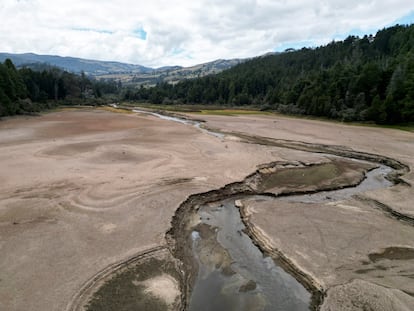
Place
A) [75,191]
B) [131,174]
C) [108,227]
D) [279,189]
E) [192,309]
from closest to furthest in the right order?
[192,309], [108,227], [75,191], [279,189], [131,174]

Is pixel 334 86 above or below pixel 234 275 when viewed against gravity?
above

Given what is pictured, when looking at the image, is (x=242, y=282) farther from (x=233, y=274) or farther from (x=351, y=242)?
(x=351, y=242)

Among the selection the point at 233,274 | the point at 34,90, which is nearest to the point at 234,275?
the point at 233,274

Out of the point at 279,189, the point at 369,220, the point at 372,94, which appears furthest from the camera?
the point at 372,94

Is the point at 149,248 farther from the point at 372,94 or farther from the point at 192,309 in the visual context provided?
the point at 372,94

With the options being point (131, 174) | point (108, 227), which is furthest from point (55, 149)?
point (108, 227)

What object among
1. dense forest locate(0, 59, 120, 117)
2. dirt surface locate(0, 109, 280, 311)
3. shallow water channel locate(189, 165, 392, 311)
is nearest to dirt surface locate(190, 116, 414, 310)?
shallow water channel locate(189, 165, 392, 311)

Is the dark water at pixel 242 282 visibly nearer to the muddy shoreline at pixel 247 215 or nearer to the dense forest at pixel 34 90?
the muddy shoreline at pixel 247 215
